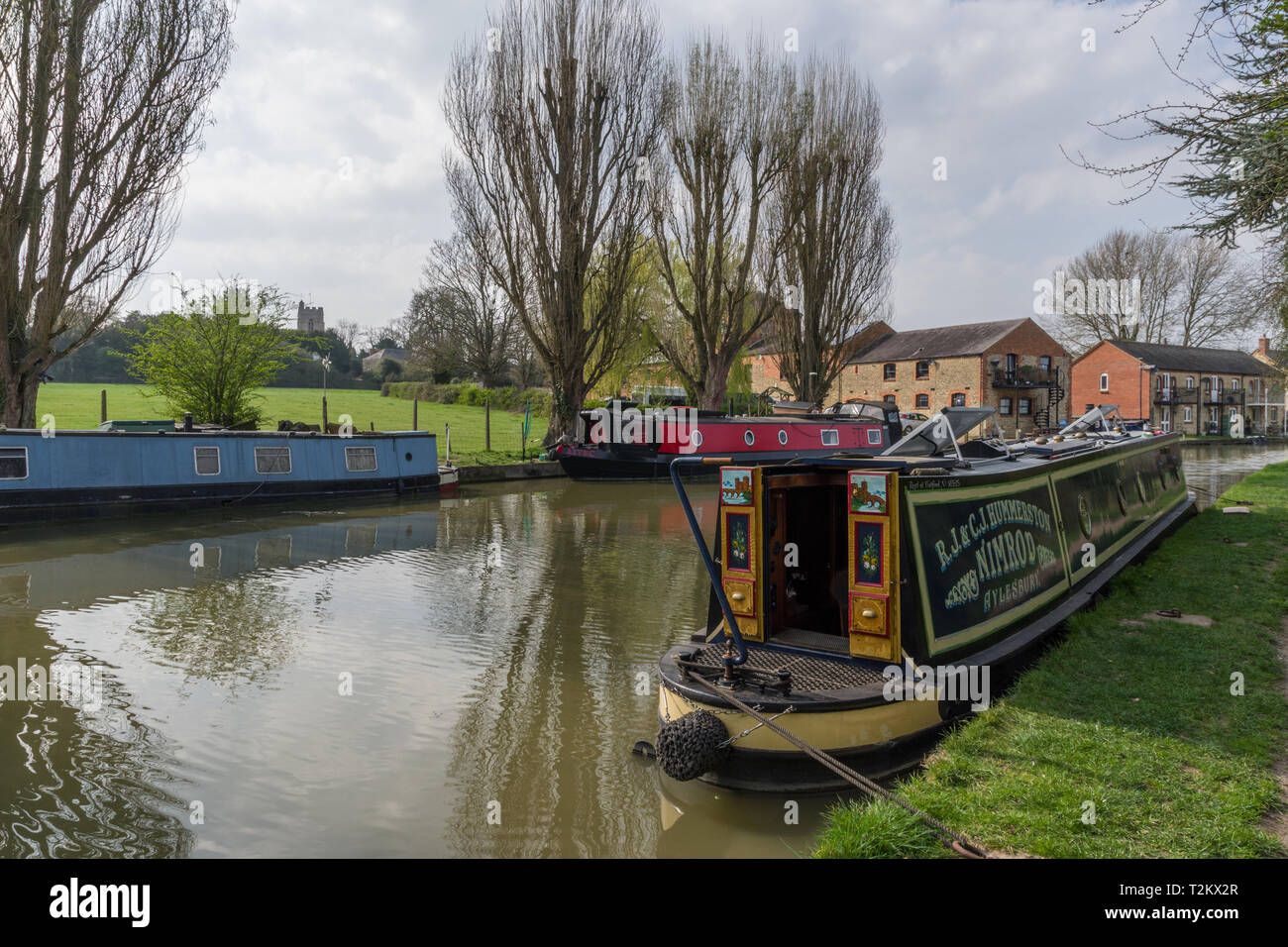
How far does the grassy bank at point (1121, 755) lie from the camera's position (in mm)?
3127

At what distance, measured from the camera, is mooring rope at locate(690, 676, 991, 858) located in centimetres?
301

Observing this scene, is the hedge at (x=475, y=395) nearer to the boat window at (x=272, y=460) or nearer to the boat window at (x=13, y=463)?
the boat window at (x=272, y=460)

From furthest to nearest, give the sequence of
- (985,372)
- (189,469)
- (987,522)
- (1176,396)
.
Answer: (1176,396), (985,372), (189,469), (987,522)

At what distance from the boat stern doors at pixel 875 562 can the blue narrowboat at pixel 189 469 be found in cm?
1378

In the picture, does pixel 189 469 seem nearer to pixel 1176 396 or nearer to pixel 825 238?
pixel 825 238

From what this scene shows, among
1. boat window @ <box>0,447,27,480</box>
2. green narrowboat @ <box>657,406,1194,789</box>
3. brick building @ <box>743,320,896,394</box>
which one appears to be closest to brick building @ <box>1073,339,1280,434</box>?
brick building @ <box>743,320,896,394</box>

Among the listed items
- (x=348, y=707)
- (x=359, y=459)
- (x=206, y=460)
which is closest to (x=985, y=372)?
(x=359, y=459)

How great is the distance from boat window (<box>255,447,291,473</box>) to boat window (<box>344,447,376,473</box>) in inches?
49.9

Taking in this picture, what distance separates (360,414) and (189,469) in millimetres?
16598

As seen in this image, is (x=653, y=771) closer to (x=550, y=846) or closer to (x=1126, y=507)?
(x=550, y=846)

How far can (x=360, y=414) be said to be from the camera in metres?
30.8

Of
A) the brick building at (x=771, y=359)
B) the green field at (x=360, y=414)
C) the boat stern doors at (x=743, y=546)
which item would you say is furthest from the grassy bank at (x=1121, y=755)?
the brick building at (x=771, y=359)

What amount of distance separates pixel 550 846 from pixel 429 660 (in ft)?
9.94
